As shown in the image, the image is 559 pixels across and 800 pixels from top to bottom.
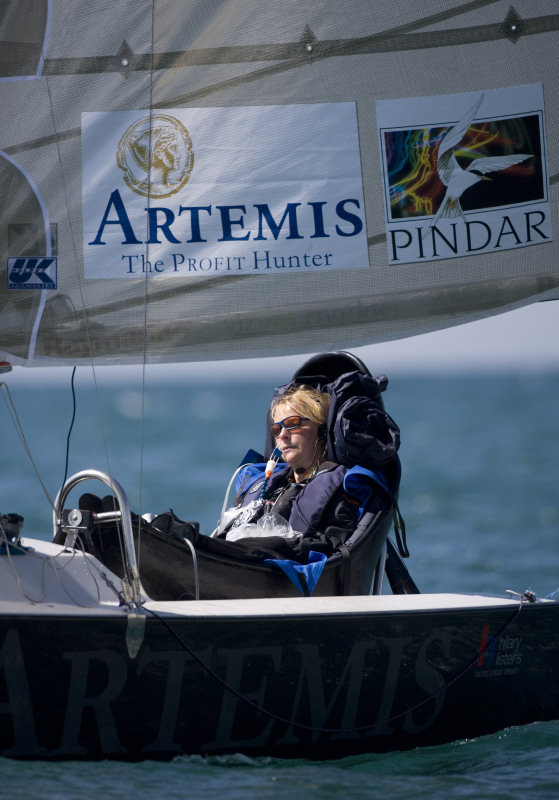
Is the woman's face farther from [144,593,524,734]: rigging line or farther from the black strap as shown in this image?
[144,593,524,734]: rigging line

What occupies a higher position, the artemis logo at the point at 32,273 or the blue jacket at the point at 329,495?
the artemis logo at the point at 32,273

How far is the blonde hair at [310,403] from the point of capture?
14.8ft

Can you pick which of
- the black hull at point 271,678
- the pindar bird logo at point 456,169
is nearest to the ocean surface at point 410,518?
the black hull at point 271,678

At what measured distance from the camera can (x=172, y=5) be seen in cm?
429

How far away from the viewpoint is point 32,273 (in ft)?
13.5

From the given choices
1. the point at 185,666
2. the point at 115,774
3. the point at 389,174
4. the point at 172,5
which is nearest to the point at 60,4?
the point at 172,5

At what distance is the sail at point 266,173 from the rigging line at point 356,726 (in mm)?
1241

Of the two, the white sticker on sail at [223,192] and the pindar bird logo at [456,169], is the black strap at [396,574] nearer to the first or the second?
the white sticker on sail at [223,192]

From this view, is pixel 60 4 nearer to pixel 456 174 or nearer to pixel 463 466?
pixel 456 174

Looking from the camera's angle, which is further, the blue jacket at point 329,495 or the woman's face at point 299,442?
the woman's face at point 299,442

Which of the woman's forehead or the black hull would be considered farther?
the woman's forehead

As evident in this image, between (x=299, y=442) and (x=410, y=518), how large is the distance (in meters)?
9.86

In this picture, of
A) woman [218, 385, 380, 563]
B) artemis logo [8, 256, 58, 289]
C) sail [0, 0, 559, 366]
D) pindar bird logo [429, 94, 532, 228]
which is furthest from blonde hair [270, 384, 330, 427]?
artemis logo [8, 256, 58, 289]

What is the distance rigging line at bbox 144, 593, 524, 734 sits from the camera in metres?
3.50
